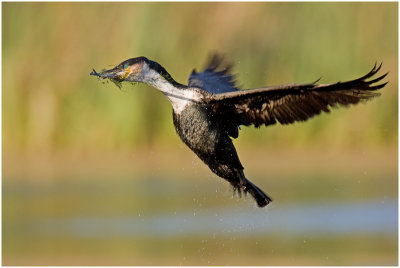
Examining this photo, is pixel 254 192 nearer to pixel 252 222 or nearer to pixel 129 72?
pixel 129 72

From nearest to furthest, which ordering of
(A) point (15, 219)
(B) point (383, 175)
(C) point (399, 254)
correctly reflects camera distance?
1. (C) point (399, 254)
2. (A) point (15, 219)
3. (B) point (383, 175)

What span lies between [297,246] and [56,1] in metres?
5.07

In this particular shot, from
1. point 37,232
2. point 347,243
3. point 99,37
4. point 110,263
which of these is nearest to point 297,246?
point 347,243

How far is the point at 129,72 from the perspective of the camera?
20.8 ft

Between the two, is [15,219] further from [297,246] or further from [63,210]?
[297,246]

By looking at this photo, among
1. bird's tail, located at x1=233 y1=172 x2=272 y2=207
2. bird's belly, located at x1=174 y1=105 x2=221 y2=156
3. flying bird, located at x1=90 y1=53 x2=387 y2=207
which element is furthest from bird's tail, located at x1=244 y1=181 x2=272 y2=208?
bird's belly, located at x1=174 y1=105 x2=221 y2=156

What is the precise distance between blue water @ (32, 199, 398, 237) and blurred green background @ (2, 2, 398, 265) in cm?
5

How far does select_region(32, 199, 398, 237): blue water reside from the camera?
10.2 m

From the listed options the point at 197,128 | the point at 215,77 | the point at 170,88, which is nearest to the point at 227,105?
the point at 197,128

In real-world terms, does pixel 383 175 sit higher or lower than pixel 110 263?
higher

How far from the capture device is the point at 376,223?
10203 millimetres

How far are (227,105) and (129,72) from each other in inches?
24.9

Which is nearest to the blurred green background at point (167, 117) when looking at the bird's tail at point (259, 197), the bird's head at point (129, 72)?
the bird's tail at point (259, 197)

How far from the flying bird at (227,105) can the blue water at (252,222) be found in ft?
11.5
